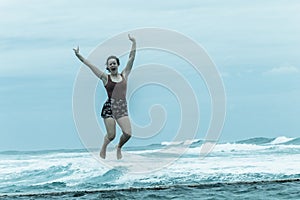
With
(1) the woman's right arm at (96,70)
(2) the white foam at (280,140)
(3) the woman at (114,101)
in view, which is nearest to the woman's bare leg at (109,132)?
(3) the woman at (114,101)

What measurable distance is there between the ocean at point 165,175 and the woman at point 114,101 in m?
0.44

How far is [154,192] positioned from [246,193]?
Result: 79.6 inches

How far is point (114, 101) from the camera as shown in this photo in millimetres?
9711

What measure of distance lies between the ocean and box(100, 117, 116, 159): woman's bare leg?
174 millimetres

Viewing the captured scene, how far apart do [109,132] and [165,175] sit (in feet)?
54.5

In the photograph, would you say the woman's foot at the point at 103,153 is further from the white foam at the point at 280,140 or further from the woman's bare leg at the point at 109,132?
the white foam at the point at 280,140

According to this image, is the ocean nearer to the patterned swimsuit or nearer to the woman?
the woman

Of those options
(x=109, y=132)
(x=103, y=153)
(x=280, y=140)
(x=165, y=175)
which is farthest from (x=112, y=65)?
(x=280, y=140)

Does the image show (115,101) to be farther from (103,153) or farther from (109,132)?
(103,153)

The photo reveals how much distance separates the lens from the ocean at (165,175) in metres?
16.3

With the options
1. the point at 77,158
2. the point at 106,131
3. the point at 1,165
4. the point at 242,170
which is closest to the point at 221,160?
the point at 242,170

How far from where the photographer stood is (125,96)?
9.79 m

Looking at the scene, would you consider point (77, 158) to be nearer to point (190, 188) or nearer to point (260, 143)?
point (260, 143)

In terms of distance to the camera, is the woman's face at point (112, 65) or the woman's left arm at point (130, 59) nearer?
the woman's face at point (112, 65)
